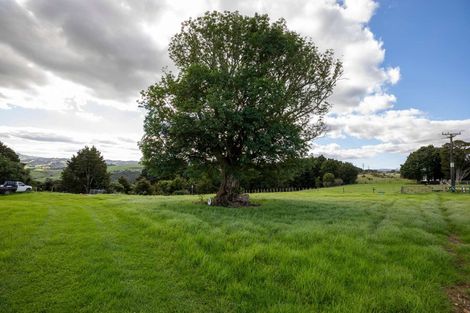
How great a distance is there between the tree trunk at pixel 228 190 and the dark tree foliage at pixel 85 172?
6600 cm

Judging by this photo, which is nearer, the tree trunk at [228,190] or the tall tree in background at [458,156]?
the tree trunk at [228,190]

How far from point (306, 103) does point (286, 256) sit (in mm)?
21345

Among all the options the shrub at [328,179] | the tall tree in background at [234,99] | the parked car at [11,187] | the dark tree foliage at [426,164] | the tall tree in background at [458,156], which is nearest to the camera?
the tall tree in background at [234,99]

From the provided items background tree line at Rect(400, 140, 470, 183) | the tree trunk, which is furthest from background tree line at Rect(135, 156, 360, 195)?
background tree line at Rect(400, 140, 470, 183)

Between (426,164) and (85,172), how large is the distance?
114951 mm

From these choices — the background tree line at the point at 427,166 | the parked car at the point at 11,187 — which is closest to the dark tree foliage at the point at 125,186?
the parked car at the point at 11,187

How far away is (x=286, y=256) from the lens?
9219 millimetres

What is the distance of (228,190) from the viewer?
2733cm

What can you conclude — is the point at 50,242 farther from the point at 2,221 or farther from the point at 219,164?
the point at 219,164

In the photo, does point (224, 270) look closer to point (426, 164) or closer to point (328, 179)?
point (328, 179)

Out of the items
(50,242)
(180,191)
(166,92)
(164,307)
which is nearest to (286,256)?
(164,307)

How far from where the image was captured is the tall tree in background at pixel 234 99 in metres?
22.7

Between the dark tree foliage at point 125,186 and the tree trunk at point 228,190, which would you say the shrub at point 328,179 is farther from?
the tree trunk at point 228,190

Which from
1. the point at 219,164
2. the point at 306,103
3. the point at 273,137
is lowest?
the point at 219,164
